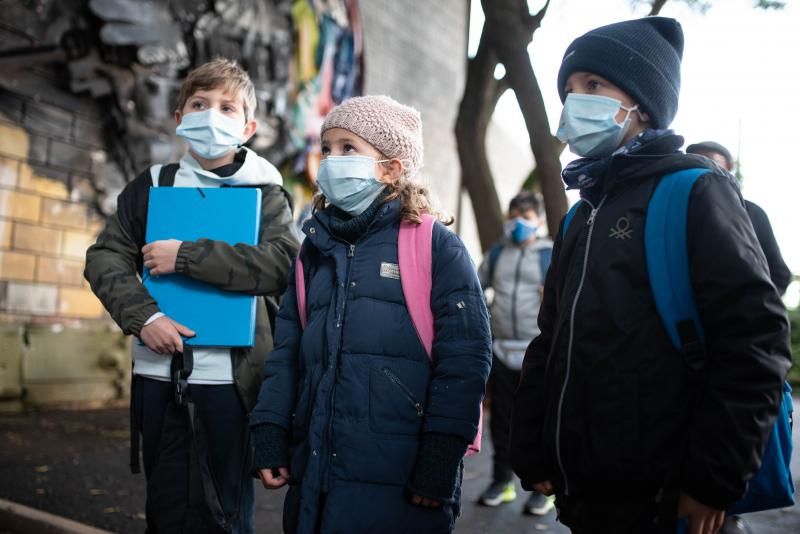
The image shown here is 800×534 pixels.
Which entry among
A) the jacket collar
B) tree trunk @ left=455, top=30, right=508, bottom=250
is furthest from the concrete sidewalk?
tree trunk @ left=455, top=30, right=508, bottom=250

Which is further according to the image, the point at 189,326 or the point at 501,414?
the point at 501,414

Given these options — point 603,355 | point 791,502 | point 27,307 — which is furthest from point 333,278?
point 27,307

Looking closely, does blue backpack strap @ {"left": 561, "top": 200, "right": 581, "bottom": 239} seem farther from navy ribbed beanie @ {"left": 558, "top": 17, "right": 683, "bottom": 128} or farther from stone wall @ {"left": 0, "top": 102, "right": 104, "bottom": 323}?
stone wall @ {"left": 0, "top": 102, "right": 104, "bottom": 323}

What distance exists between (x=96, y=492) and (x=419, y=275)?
345 centimetres

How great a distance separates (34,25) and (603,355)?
7.44m

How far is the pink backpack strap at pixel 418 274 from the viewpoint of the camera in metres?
2.21

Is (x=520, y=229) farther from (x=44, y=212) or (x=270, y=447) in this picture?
(x=44, y=212)

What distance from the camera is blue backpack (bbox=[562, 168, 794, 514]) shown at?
5.50 ft

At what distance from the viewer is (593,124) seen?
202 centimetres

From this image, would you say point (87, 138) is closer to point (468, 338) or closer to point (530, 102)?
point (530, 102)

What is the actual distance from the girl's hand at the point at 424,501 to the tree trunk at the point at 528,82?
4873 mm

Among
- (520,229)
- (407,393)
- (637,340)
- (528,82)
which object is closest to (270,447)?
(407,393)

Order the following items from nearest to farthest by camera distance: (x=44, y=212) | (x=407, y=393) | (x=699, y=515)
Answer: (x=699, y=515) → (x=407, y=393) → (x=44, y=212)

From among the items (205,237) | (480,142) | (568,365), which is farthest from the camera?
(480,142)
